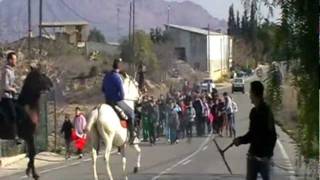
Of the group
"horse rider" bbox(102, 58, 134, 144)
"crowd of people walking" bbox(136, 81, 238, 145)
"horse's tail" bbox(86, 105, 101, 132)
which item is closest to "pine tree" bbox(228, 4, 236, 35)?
"horse rider" bbox(102, 58, 134, 144)

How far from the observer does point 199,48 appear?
435ft

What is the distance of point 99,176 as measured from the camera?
20250 mm

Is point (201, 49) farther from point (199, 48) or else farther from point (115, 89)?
point (115, 89)

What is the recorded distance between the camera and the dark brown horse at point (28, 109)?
1550 cm

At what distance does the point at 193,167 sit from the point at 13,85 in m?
7.95

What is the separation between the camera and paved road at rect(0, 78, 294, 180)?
20250 mm

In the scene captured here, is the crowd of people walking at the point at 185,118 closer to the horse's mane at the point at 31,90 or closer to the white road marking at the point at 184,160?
the white road marking at the point at 184,160

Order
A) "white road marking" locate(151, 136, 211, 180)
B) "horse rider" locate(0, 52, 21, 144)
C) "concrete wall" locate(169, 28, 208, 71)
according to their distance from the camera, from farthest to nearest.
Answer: "concrete wall" locate(169, 28, 208, 71), "white road marking" locate(151, 136, 211, 180), "horse rider" locate(0, 52, 21, 144)

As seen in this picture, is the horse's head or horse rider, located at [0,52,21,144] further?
horse rider, located at [0,52,21,144]

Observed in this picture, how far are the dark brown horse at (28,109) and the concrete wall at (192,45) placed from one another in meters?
111

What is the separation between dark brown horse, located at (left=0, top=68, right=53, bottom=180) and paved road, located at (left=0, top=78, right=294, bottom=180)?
3642mm

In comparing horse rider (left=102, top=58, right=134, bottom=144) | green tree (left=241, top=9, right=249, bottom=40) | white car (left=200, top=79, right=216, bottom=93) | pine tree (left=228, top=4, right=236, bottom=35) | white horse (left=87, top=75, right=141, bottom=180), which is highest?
pine tree (left=228, top=4, right=236, bottom=35)

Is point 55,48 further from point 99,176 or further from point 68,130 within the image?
point 99,176

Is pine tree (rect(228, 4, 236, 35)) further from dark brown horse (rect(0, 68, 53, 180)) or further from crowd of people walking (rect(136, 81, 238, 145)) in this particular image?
crowd of people walking (rect(136, 81, 238, 145))
